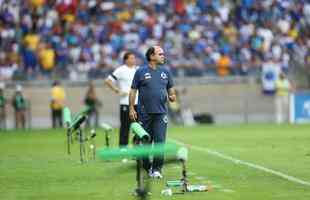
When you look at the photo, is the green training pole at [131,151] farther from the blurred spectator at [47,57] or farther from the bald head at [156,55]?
the blurred spectator at [47,57]

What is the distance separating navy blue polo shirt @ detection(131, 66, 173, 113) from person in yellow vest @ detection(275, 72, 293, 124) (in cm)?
2459

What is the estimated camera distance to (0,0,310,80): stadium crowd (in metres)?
40.0

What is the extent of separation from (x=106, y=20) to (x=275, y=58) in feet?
22.6

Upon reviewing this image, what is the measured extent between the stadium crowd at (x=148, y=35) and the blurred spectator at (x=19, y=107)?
50.4 inches

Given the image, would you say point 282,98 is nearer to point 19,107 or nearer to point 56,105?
point 56,105

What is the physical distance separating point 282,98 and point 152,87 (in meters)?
25.0

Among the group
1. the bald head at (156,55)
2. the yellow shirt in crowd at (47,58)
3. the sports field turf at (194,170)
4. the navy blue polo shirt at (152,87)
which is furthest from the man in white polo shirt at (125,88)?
the yellow shirt in crowd at (47,58)

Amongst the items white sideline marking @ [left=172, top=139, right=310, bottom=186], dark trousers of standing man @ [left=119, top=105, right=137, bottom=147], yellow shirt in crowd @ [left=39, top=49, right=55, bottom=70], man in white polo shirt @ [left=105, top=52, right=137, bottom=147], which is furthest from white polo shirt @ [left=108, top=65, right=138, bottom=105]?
yellow shirt in crowd @ [left=39, top=49, right=55, bottom=70]

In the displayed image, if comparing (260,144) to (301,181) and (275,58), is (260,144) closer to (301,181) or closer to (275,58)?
(301,181)

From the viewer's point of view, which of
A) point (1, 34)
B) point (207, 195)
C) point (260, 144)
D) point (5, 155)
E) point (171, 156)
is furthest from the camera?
point (1, 34)

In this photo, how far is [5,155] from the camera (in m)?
23.6

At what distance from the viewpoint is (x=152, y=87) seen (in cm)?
1672

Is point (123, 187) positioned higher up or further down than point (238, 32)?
further down

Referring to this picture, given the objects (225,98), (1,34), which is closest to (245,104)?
(225,98)
